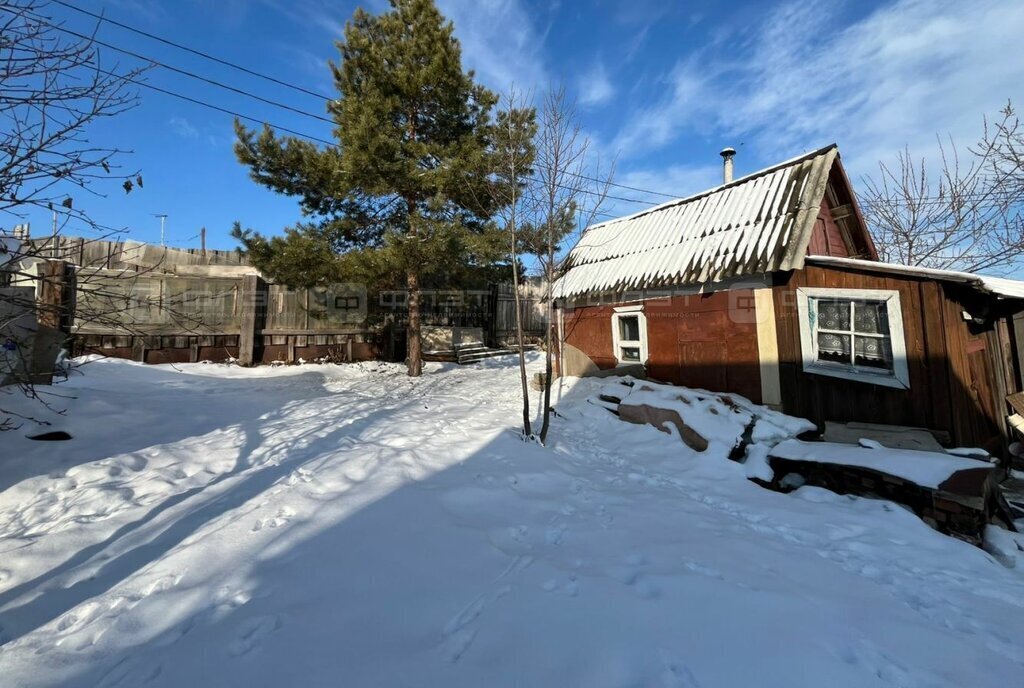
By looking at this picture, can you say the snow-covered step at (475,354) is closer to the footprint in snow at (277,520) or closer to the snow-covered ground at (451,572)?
the snow-covered ground at (451,572)

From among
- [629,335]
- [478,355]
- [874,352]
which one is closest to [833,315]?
[874,352]

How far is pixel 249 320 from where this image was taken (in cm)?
1098

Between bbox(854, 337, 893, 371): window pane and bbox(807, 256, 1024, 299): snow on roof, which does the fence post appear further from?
bbox(854, 337, 893, 371): window pane

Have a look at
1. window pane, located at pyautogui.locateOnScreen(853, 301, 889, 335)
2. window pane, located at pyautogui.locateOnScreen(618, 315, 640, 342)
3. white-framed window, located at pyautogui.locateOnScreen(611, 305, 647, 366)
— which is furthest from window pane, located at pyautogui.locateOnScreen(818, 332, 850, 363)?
window pane, located at pyautogui.locateOnScreen(618, 315, 640, 342)

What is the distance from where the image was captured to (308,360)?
1173 centimetres

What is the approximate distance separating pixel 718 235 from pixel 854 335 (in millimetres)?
2695

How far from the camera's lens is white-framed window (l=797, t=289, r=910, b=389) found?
17.5ft

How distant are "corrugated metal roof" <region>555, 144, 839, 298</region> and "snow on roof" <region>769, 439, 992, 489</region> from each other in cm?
269

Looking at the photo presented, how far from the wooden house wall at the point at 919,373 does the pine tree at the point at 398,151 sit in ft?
19.3

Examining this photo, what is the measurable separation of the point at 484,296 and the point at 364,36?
8985 mm

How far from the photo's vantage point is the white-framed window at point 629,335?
321 inches

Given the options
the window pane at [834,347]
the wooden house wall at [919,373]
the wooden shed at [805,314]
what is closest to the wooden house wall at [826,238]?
the wooden shed at [805,314]

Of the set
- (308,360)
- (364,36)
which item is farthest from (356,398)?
(364,36)

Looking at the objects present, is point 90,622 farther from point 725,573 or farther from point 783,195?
point 783,195
